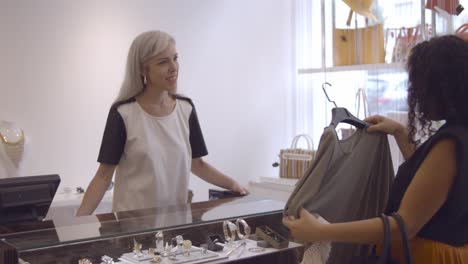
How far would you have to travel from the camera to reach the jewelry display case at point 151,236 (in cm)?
179

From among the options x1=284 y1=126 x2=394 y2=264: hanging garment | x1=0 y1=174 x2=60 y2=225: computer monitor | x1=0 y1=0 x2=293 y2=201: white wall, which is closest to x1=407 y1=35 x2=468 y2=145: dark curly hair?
x1=284 y1=126 x2=394 y2=264: hanging garment

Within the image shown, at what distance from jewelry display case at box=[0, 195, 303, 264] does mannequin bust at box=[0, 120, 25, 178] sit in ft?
7.63

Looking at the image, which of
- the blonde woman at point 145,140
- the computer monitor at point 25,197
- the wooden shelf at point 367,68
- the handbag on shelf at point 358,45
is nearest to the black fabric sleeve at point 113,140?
the blonde woman at point 145,140

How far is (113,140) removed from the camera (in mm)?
2533

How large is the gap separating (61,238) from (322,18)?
4050mm

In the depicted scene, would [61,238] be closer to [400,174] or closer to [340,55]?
Answer: [400,174]

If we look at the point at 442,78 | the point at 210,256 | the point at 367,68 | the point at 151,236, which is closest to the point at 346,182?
the point at 442,78

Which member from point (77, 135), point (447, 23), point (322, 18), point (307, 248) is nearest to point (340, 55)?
point (322, 18)

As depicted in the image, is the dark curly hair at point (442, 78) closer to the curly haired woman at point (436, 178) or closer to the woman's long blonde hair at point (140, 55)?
the curly haired woman at point (436, 178)

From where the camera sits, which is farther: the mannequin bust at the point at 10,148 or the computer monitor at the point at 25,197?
the mannequin bust at the point at 10,148

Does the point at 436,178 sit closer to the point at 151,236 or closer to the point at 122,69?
the point at 151,236

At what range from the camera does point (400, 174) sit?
1.63 metres

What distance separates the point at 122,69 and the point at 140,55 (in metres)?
2.36

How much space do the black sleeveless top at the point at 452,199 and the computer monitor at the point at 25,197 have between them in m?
Answer: 1.25
